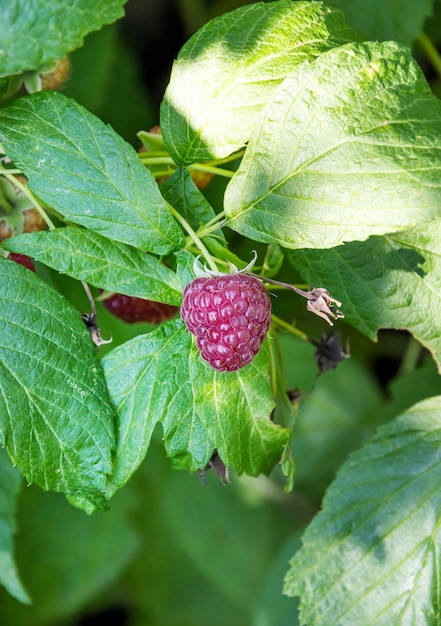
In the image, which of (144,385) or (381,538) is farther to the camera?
(381,538)

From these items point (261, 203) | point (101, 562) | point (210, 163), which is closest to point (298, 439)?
point (101, 562)

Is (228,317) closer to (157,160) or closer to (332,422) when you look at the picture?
(157,160)

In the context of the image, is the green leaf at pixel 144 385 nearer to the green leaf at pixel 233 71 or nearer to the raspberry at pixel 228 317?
the raspberry at pixel 228 317

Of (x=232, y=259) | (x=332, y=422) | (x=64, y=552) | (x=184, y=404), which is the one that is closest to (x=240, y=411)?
(x=184, y=404)

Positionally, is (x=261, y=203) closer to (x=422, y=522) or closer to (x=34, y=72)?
(x=34, y=72)

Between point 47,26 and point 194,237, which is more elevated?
point 47,26

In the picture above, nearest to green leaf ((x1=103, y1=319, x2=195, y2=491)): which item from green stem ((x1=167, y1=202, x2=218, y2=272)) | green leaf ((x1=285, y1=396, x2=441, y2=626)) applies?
green stem ((x1=167, y1=202, x2=218, y2=272))

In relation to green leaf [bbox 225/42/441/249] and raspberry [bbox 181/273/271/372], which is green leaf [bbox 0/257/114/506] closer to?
raspberry [bbox 181/273/271/372]
